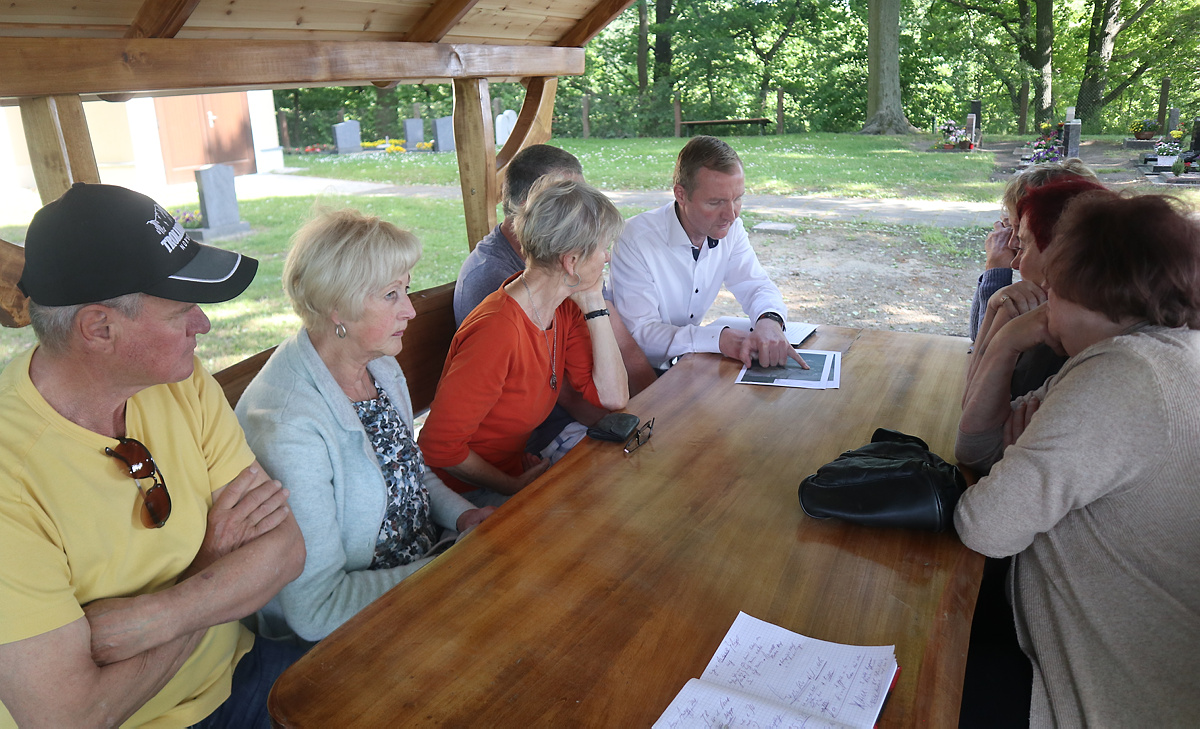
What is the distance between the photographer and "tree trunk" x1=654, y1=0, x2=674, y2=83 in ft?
82.8

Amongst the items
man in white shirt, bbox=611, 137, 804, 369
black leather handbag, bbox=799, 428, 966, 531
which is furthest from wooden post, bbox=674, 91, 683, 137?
black leather handbag, bbox=799, 428, 966, 531

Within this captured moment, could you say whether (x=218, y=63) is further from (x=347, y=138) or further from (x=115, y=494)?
(x=347, y=138)

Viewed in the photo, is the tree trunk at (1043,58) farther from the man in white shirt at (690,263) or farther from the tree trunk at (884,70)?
the man in white shirt at (690,263)

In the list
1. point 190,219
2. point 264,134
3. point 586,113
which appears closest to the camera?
point 190,219

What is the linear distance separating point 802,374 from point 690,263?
100 centimetres

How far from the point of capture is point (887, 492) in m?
1.73

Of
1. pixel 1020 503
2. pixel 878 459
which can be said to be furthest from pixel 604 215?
pixel 1020 503

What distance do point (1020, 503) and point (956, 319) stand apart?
5.44 m

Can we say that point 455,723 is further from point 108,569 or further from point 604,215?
point 604,215

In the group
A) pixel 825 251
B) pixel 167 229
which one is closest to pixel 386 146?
pixel 825 251

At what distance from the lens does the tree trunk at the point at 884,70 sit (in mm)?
17734

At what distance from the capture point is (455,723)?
122 centimetres

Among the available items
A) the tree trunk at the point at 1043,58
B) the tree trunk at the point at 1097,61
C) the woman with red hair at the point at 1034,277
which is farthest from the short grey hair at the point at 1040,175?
the tree trunk at the point at 1097,61

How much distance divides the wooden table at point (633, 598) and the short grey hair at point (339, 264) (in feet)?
2.14
